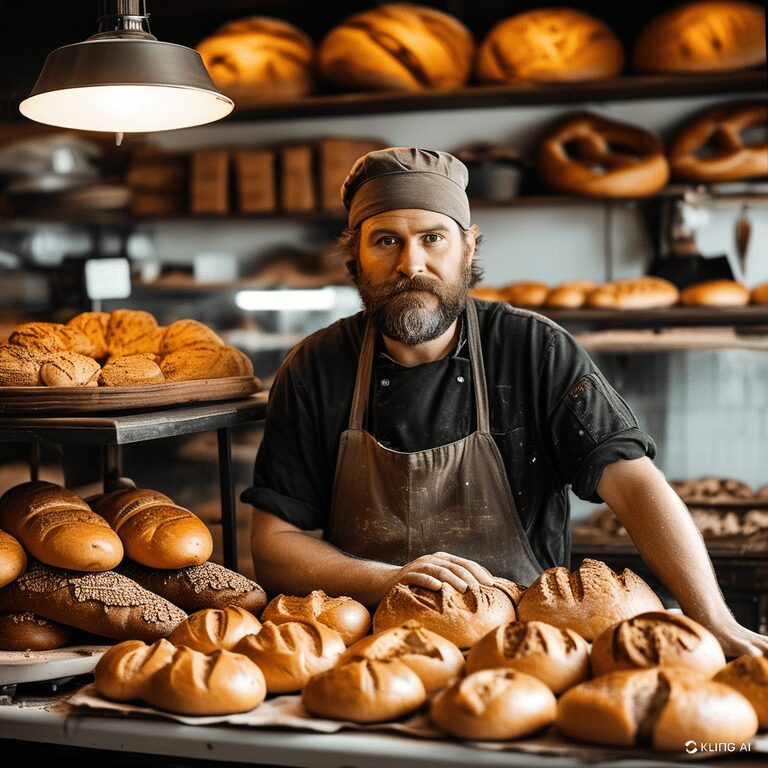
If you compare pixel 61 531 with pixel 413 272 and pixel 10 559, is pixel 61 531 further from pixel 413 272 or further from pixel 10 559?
pixel 413 272

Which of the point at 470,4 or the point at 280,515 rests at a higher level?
the point at 470,4

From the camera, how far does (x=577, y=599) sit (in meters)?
1.52

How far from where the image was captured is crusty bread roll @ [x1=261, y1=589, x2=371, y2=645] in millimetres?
1575

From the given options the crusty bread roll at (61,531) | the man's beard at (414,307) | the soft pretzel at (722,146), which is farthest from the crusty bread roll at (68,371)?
the soft pretzel at (722,146)

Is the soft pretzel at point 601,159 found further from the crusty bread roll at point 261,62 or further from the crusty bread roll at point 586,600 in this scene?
the crusty bread roll at point 586,600

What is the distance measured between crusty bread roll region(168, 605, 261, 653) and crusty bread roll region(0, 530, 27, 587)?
0.34m

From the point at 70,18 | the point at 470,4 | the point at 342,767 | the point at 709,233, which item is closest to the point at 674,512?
the point at 342,767

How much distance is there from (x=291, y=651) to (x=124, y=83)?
1.09 metres

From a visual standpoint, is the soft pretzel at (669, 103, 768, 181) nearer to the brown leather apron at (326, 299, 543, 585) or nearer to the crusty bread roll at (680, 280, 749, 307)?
the crusty bread roll at (680, 280, 749, 307)

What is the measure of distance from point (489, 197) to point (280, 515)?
2.08 metres

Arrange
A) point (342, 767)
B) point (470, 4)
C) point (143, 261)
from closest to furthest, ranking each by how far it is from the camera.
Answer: point (342, 767), point (470, 4), point (143, 261)

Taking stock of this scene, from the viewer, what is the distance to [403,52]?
380 centimetres

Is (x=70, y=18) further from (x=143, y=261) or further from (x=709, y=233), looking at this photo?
(x=709, y=233)

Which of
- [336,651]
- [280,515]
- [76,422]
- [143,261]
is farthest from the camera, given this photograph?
[143,261]
